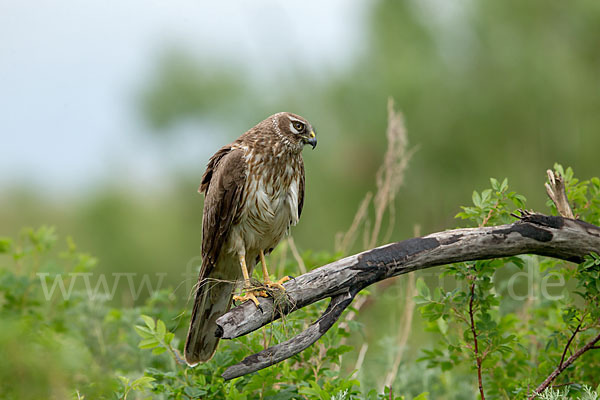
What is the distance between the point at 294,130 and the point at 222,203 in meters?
0.63

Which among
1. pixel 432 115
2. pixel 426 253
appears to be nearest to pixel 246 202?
pixel 426 253

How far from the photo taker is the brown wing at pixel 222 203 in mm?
3691

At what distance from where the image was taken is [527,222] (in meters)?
3.01

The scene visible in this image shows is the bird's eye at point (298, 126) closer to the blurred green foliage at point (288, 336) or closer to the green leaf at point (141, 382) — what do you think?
the blurred green foliage at point (288, 336)

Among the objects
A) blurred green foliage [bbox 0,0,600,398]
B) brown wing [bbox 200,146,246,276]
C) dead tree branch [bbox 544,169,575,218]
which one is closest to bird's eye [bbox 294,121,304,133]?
brown wing [bbox 200,146,246,276]

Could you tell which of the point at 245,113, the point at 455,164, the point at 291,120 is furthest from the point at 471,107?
the point at 291,120

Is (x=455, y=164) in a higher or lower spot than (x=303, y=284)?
higher

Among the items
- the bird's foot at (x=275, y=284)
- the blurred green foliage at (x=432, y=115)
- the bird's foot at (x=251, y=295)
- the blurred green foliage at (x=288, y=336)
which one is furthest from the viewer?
the blurred green foliage at (x=432, y=115)

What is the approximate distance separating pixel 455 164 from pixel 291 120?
614 cm

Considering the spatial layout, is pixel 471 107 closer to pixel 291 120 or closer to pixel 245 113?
pixel 245 113

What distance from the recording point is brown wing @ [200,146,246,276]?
3.69 m

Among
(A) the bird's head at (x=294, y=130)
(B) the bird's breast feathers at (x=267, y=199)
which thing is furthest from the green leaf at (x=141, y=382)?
(A) the bird's head at (x=294, y=130)

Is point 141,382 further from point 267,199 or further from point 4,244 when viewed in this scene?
point 4,244

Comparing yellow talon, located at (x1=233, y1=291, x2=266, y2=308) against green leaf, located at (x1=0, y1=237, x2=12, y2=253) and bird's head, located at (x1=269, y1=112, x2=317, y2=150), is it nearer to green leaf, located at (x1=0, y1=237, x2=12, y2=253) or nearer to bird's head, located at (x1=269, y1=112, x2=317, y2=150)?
bird's head, located at (x1=269, y1=112, x2=317, y2=150)
